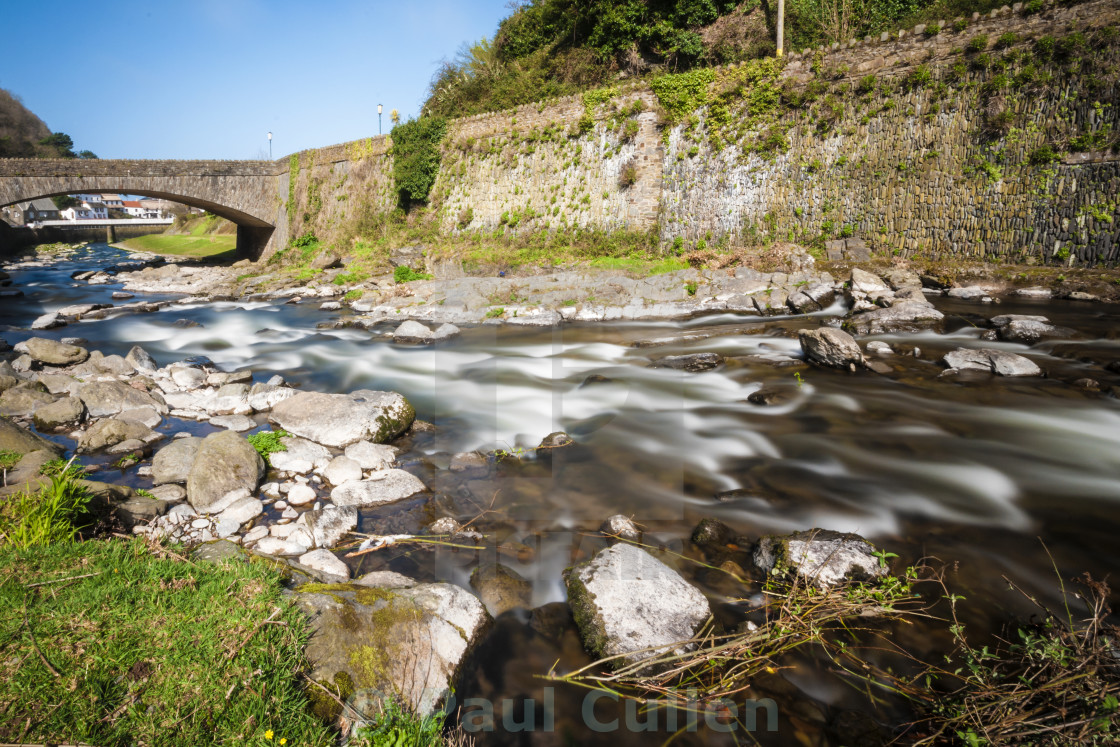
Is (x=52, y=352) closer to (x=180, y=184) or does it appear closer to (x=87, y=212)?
(x=180, y=184)

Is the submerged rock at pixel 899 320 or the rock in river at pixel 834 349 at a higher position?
the submerged rock at pixel 899 320

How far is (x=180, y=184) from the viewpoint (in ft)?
86.2

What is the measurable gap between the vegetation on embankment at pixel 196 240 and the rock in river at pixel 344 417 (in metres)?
34.2

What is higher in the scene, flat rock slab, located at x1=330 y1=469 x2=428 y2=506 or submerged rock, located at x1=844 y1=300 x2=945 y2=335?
submerged rock, located at x1=844 y1=300 x2=945 y2=335

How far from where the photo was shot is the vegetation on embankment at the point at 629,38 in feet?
66.1

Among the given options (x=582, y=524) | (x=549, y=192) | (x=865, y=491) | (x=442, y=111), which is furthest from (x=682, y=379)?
(x=442, y=111)

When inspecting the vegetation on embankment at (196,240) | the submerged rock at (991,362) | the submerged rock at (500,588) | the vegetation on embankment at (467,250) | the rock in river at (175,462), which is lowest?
the submerged rock at (500,588)

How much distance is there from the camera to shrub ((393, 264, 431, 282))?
19.1 m

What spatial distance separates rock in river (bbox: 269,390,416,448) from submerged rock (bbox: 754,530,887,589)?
4.42m

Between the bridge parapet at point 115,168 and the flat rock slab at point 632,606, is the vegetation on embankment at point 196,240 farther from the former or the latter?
the flat rock slab at point 632,606

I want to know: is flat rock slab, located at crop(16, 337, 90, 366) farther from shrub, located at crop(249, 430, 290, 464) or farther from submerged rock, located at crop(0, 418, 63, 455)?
shrub, located at crop(249, 430, 290, 464)

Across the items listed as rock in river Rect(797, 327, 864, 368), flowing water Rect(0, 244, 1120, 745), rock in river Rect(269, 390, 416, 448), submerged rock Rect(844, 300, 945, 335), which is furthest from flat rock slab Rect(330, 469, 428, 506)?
submerged rock Rect(844, 300, 945, 335)

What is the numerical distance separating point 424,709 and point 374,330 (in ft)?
38.7

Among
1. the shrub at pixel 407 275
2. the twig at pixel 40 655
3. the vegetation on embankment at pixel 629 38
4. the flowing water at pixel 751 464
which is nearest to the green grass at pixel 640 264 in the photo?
the flowing water at pixel 751 464
